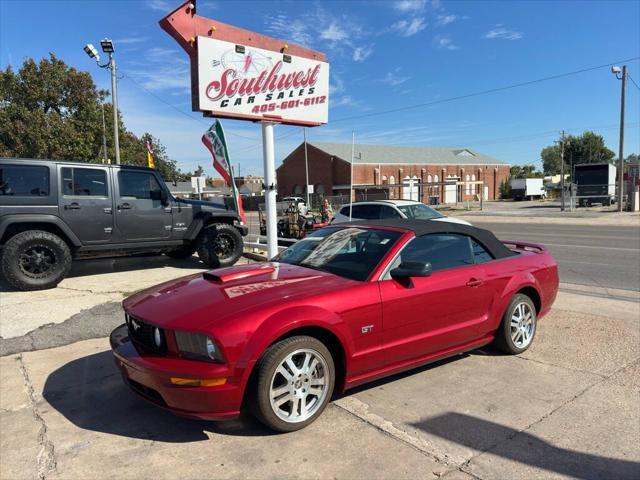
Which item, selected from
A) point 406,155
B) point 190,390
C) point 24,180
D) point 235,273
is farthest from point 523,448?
point 406,155

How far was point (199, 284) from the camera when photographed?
3787 millimetres

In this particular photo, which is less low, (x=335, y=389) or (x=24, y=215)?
(x=24, y=215)

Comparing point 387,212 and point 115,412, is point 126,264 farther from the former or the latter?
point 115,412

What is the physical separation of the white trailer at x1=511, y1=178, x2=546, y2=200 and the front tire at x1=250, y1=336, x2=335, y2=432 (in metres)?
65.3

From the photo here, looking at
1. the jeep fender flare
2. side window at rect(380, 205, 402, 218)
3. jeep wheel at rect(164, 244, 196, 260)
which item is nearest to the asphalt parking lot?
the jeep fender flare

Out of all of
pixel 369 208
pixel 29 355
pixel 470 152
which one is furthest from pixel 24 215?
pixel 470 152

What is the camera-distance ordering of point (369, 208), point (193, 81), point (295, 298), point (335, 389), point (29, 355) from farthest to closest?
point (369, 208) < point (193, 81) < point (29, 355) < point (335, 389) < point (295, 298)

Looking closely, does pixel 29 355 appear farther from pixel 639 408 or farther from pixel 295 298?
pixel 639 408

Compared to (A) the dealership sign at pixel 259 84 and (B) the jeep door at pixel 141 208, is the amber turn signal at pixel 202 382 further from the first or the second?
(B) the jeep door at pixel 141 208

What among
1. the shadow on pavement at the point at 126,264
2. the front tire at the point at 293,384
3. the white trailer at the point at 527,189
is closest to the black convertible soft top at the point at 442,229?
the front tire at the point at 293,384

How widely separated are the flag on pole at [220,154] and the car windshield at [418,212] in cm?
425

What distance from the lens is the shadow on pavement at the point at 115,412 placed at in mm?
3234

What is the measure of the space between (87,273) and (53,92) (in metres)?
26.8

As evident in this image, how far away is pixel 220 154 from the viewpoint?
10.9m
